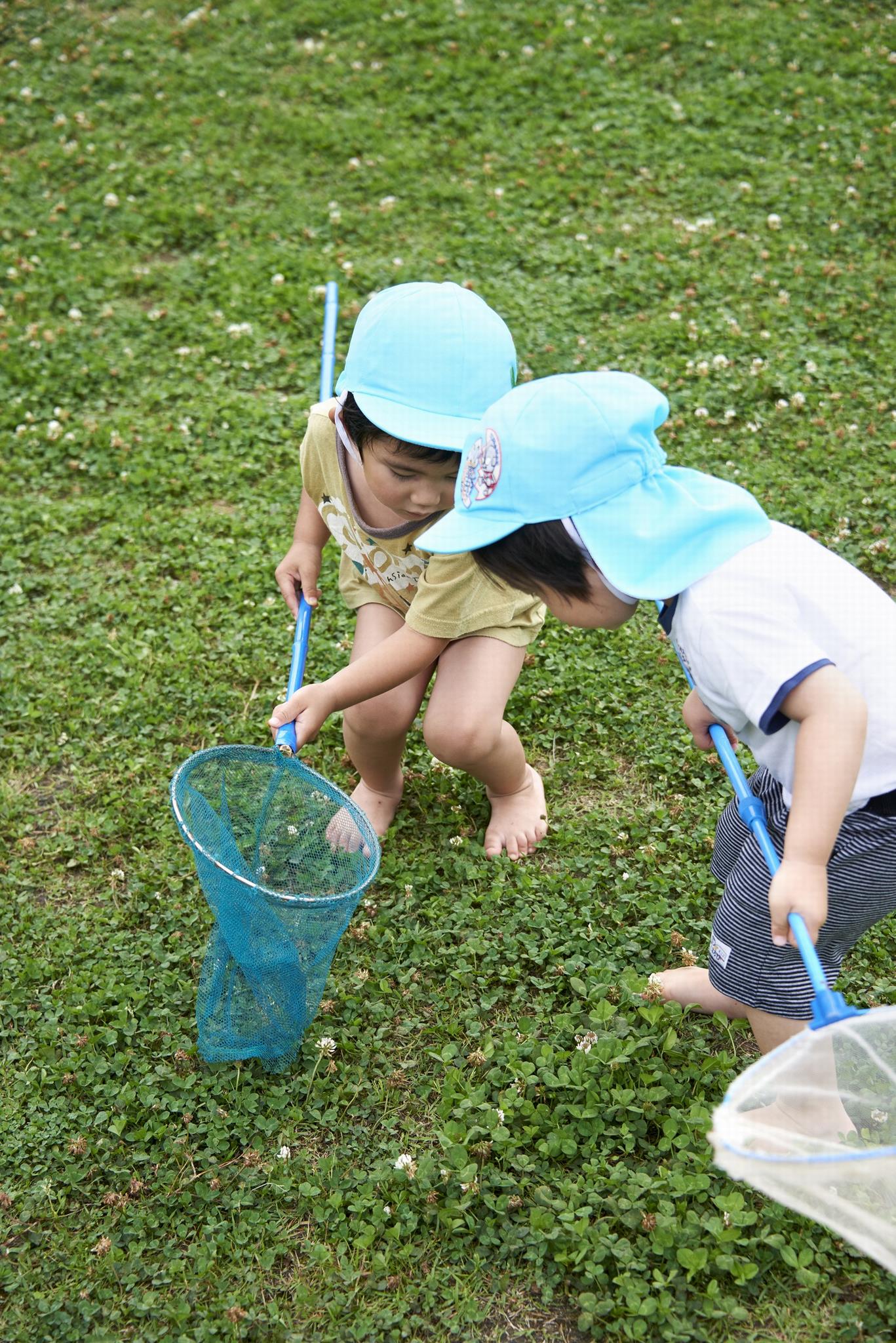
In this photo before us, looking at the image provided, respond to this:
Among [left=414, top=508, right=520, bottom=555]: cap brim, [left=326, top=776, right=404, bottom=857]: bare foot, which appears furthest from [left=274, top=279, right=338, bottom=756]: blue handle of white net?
[left=414, top=508, right=520, bottom=555]: cap brim

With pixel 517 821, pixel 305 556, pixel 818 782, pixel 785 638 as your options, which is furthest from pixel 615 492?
pixel 305 556

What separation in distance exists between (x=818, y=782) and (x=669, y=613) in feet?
1.37

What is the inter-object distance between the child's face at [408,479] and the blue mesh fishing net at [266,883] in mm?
656

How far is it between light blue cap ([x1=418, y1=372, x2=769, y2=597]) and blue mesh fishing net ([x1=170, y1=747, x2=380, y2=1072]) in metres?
0.77

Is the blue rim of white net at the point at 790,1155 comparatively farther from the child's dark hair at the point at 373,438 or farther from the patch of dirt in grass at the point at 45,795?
the patch of dirt in grass at the point at 45,795

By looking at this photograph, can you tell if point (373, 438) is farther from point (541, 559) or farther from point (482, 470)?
point (541, 559)

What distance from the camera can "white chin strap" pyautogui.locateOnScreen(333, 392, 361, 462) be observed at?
115 inches

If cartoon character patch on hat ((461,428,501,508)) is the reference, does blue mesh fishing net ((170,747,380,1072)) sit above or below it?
below

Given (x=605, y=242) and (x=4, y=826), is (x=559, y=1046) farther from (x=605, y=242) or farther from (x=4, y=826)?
(x=605, y=242)

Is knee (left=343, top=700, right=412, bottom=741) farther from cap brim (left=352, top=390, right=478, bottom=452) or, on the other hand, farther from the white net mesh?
the white net mesh

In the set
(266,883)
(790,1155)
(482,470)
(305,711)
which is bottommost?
(266,883)

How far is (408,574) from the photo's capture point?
3105 mm

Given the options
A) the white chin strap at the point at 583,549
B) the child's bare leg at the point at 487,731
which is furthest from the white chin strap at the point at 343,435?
the white chin strap at the point at 583,549

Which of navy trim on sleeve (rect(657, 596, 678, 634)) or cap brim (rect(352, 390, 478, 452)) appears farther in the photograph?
cap brim (rect(352, 390, 478, 452))
